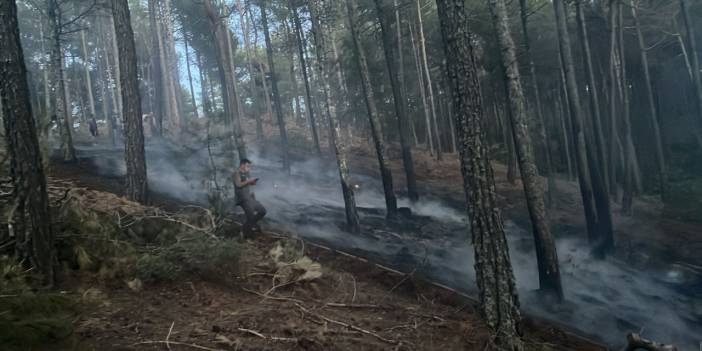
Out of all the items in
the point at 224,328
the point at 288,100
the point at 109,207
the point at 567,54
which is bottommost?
the point at 224,328

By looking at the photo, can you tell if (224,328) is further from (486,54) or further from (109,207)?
(486,54)

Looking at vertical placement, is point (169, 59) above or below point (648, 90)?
above

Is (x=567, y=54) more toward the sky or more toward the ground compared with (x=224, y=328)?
more toward the sky

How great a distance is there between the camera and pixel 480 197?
6.20m

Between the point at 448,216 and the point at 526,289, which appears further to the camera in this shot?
the point at 448,216

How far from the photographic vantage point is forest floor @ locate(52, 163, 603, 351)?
502cm

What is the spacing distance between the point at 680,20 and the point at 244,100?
35542 millimetres

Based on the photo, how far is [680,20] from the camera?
79.0 ft

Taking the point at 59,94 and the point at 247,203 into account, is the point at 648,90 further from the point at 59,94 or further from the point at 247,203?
the point at 59,94

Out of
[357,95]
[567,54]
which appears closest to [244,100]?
[357,95]

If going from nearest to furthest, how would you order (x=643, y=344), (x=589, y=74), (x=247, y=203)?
(x=643, y=344) < (x=247, y=203) < (x=589, y=74)

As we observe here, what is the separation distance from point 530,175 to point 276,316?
6.72 m

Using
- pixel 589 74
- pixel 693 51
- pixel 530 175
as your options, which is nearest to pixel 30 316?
pixel 530 175

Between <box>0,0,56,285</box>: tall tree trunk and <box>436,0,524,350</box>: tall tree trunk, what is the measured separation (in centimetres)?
507
